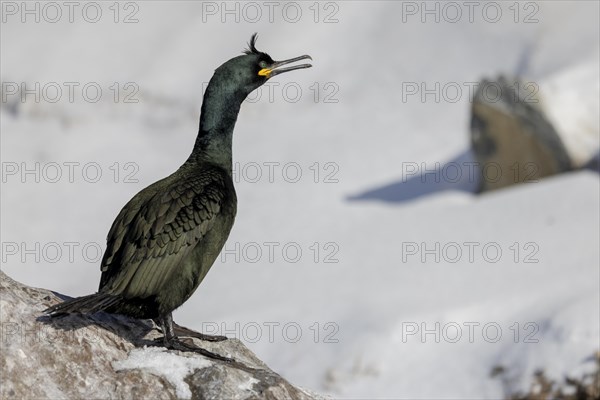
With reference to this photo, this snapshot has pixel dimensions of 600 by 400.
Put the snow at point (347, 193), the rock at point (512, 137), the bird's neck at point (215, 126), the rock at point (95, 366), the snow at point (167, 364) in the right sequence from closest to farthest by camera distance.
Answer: the rock at point (95, 366)
the snow at point (167, 364)
the bird's neck at point (215, 126)
the snow at point (347, 193)
the rock at point (512, 137)

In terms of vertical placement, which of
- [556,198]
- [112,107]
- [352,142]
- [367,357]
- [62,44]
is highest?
[62,44]

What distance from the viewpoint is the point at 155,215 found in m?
8.41

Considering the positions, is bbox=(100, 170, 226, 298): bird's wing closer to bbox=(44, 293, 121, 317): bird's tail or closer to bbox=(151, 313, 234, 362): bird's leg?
bbox=(44, 293, 121, 317): bird's tail

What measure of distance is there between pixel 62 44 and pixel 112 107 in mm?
3581

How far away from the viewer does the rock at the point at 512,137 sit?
2405 cm

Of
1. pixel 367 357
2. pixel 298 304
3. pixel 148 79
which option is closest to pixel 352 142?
pixel 148 79

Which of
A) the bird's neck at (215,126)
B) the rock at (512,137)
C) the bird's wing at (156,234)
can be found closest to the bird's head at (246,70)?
the bird's neck at (215,126)

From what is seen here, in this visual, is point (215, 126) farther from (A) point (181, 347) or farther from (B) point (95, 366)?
(B) point (95, 366)

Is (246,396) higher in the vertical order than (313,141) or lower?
lower

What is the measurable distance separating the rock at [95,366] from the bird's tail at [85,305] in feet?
0.66

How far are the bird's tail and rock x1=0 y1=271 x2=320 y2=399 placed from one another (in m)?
0.20

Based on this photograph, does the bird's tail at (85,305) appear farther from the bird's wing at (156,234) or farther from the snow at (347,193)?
the snow at (347,193)

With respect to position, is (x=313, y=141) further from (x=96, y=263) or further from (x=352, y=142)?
(x=96, y=263)

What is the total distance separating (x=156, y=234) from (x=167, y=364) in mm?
966
